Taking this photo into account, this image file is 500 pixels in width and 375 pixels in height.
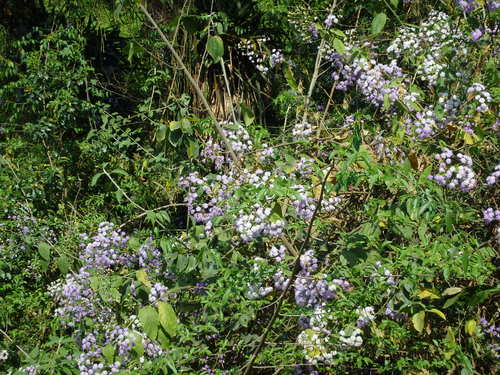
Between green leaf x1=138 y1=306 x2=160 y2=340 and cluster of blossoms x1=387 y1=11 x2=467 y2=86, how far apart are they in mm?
1867

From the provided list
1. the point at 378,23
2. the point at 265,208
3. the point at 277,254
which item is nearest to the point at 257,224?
the point at 265,208

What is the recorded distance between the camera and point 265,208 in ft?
7.73

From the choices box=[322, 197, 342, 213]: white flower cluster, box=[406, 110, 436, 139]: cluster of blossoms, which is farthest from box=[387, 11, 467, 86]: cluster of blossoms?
box=[322, 197, 342, 213]: white flower cluster

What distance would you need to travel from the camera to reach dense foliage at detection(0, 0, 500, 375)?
2.29 m

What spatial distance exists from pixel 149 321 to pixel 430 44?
224 cm

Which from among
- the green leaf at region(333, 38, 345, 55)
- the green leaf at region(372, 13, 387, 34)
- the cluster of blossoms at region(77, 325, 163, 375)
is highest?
the green leaf at region(372, 13, 387, 34)

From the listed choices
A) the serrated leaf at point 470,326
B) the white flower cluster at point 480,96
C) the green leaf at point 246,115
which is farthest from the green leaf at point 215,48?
the serrated leaf at point 470,326

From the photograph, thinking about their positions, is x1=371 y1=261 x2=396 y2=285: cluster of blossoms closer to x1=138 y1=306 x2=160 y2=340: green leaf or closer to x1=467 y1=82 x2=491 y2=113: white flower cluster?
x1=138 y1=306 x2=160 y2=340: green leaf

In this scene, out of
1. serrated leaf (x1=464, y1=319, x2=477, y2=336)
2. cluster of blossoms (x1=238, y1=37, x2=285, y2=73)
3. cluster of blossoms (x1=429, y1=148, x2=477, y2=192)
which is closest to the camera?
cluster of blossoms (x1=429, y1=148, x2=477, y2=192)

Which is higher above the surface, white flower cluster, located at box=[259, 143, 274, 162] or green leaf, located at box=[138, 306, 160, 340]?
green leaf, located at box=[138, 306, 160, 340]

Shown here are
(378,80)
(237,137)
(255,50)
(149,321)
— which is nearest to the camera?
(149,321)

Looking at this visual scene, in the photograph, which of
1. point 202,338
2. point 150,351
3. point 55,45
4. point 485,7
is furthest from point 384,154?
point 55,45

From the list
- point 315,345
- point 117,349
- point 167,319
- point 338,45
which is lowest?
point 117,349

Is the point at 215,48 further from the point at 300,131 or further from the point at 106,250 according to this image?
the point at 106,250
